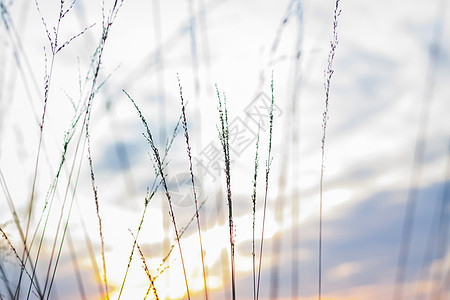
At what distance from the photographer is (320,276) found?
182 centimetres

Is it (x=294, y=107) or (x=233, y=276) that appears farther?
(x=294, y=107)

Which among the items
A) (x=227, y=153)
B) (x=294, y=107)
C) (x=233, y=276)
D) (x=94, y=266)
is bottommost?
(x=233, y=276)

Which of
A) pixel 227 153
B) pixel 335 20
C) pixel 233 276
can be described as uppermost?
pixel 335 20

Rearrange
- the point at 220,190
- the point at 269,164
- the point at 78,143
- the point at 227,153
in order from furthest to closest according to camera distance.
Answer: the point at 220,190 < the point at 78,143 < the point at 269,164 < the point at 227,153

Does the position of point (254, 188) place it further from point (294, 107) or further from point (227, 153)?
point (294, 107)

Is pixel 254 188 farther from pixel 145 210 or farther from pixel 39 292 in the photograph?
pixel 39 292

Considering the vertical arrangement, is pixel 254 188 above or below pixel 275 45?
below

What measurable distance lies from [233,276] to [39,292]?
0.64 metres

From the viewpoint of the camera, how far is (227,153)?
1418 millimetres

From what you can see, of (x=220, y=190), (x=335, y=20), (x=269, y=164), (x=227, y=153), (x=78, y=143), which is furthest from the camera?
(x=220, y=190)

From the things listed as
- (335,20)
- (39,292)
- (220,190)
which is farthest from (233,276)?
(335,20)

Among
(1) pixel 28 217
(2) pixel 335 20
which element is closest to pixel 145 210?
(1) pixel 28 217

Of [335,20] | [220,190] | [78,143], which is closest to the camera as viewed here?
[78,143]

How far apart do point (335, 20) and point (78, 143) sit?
1091 millimetres
